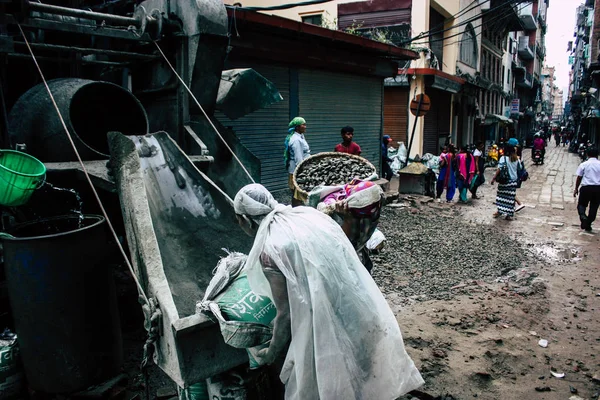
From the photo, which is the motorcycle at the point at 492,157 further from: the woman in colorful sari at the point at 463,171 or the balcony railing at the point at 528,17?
the balcony railing at the point at 528,17

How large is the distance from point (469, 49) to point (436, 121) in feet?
19.5

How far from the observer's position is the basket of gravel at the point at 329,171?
14.4 ft

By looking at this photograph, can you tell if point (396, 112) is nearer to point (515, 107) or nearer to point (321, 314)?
point (321, 314)

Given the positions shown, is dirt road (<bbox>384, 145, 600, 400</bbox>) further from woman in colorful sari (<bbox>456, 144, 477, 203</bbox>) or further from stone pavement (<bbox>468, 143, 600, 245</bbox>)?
woman in colorful sari (<bbox>456, 144, 477, 203</bbox>)

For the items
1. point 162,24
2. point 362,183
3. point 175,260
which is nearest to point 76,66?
point 162,24

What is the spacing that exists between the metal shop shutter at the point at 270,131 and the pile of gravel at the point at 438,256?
2427 millimetres

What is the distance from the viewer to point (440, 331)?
14.2 feet

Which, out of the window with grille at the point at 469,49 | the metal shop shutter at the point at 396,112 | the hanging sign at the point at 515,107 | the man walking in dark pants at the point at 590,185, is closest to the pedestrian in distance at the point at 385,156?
the metal shop shutter at the point at 396,112

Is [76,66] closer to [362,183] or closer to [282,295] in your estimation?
[362,183]

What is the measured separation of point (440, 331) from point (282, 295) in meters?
2.83

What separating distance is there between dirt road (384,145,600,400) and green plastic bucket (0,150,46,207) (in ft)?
10.4

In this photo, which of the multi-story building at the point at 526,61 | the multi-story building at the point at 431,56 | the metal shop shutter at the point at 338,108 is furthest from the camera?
the multi-story building at the point at 526,61

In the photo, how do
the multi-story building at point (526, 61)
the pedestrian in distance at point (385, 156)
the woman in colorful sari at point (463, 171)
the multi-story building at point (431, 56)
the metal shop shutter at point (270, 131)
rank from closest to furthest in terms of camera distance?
the metal shop shutter at point (270, 131) → the woman in colorful sari at point (463, 171) → the pedestrian in distance at point (385, 156) → the multi-story building at point (431, 56) → the multi-story building at point (526, 61)

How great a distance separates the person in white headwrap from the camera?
1.94m
